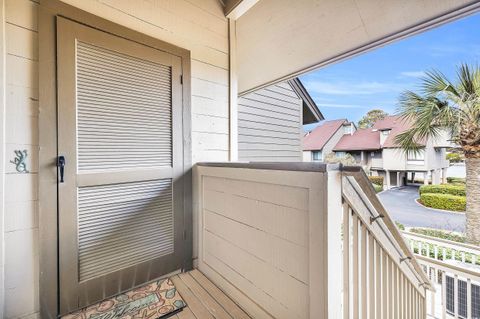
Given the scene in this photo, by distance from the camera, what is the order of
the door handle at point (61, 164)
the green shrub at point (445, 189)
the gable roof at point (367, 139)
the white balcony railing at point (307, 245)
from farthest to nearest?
1. the gable roof at point (367, 139)
2. the green shrub at point (445, 189)
3. the door handle at point (61, 164)
4. the white balcony railing at point (307, 245)

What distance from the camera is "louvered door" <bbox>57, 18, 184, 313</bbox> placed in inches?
51.1

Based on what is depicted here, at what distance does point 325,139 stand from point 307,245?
10451 millimetres

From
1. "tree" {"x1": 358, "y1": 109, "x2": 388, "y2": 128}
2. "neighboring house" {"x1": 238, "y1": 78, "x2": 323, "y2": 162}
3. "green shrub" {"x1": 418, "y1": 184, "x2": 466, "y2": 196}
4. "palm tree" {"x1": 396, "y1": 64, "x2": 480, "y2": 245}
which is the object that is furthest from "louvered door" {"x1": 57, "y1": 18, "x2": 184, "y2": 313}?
"tree" {"x1": 358, "y1": 109, "x2": 388, "y2": 128}

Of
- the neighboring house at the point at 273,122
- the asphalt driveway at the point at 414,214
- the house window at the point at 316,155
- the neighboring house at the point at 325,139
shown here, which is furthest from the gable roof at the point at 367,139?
the neighboring house at the point at 273,122

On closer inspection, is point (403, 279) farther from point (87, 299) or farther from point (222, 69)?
point (222, 69)

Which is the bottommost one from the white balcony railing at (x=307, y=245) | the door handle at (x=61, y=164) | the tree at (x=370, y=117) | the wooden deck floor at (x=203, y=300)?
the wooden deck floor at (x=203, y=300)

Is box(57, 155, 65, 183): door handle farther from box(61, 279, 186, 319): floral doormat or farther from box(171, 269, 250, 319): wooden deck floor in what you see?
box(171, 269, 250, 319): wooden deck floor

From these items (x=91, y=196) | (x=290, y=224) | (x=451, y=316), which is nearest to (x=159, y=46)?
(x=91, y=196)

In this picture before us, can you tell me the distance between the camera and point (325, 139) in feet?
34.7

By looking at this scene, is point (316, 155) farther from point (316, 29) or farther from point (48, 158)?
point (48, 158)

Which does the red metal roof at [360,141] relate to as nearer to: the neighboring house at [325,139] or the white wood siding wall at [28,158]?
the neighboring house at [325,139]

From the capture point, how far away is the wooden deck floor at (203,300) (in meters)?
1.33

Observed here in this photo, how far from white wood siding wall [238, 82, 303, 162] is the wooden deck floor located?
2.07 meters

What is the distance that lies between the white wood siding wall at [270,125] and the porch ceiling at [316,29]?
3.45ft
